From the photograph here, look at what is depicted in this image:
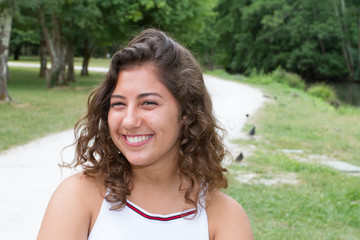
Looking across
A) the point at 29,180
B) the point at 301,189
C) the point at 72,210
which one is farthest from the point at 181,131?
the point at 29,180

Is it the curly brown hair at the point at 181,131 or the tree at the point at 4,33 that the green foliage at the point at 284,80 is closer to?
the tree at the point at 4,33

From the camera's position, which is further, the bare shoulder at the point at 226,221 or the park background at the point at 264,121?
the park background at the point at 264,121

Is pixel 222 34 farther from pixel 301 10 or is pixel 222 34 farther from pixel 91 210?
pixel 91 210

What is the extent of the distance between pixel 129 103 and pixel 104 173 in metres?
0.38

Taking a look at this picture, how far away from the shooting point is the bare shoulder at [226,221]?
174 centimetres

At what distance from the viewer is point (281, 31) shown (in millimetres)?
39469

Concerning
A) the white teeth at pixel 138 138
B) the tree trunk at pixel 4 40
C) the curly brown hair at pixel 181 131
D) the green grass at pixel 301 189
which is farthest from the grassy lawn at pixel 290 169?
the tree trunk at pixel 4 40

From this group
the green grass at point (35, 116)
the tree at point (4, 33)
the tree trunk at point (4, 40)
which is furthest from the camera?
the tree trunk at point (4, 40)

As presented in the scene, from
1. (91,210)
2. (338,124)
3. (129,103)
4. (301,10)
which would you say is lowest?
(338,124)

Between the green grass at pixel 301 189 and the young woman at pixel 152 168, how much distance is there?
223 centimetres

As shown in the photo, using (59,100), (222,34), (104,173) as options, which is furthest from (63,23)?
(222,34)

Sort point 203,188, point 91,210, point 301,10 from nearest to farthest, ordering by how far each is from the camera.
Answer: point 91,210 < point 203,188 < point 301,10

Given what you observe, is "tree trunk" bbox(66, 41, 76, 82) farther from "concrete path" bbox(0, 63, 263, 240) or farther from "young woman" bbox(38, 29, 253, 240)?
"young woman" bbox(38, 29, 253, 240)

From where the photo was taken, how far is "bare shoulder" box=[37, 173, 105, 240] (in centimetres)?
163
